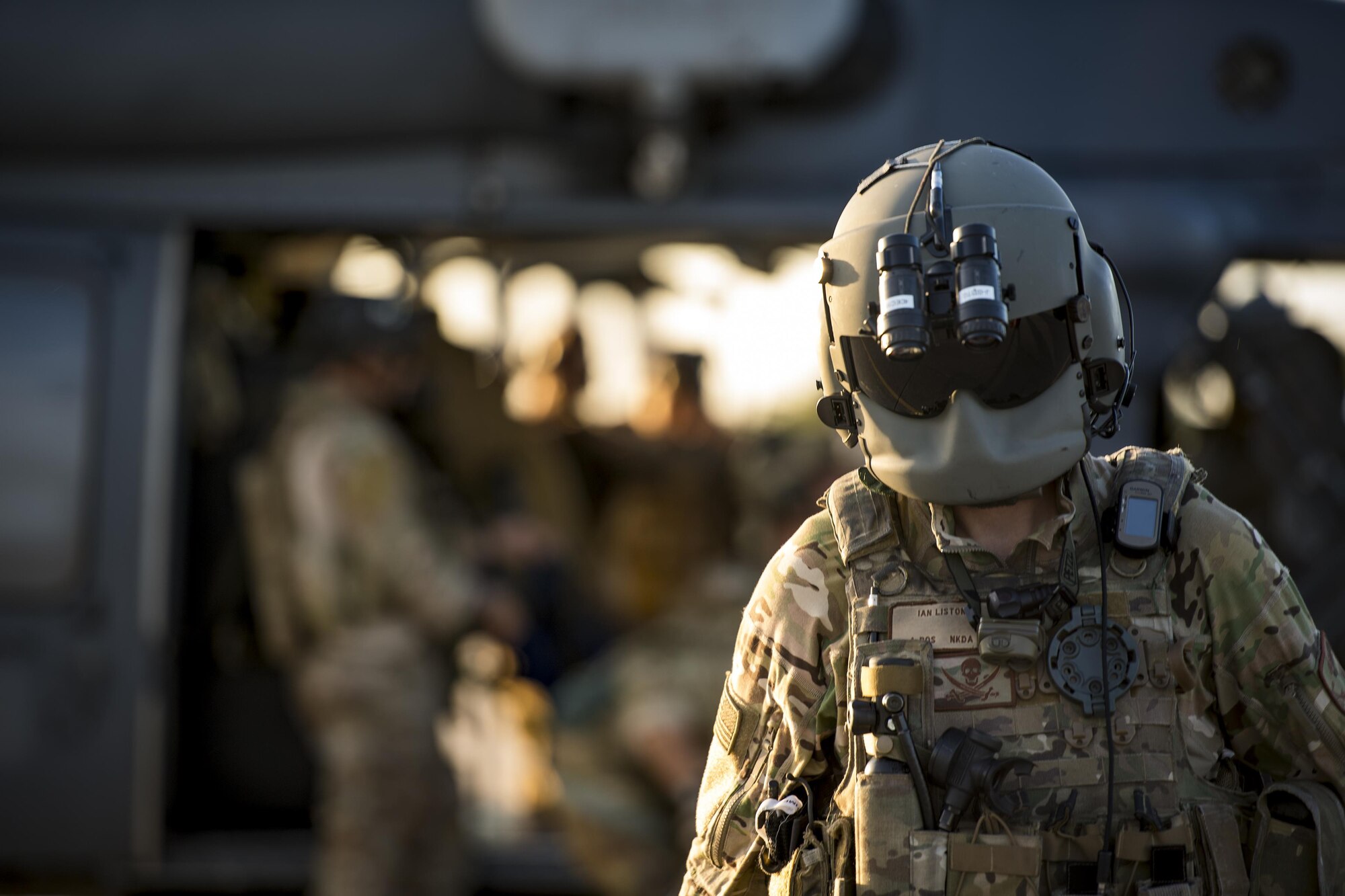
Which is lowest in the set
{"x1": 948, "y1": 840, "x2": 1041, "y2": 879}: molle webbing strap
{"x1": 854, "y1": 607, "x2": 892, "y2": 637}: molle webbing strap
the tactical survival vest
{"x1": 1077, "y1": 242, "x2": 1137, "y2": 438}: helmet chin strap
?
{"x1": 948, "y1": 840, "x2": 1041, "y2": 879}: molle webbing strap

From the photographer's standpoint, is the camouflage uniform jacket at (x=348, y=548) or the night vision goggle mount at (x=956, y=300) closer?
the night vision goggle mount at (x=956, y=300)

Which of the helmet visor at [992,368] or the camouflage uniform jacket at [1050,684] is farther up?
the helmet visor at [992,368]

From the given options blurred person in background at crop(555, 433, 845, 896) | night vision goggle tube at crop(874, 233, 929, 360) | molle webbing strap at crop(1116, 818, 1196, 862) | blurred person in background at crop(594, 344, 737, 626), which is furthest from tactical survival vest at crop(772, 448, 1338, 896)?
blurred person in background at crop(594, 344, 737, 626)

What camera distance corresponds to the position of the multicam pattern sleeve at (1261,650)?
64.3 inches

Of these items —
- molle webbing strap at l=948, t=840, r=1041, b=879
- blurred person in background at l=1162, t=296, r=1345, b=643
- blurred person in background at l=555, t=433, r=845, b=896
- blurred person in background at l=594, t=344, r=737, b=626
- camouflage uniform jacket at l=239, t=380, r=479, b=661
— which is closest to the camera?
molle webbing strap at l=948, t=840, r=1041, b=879

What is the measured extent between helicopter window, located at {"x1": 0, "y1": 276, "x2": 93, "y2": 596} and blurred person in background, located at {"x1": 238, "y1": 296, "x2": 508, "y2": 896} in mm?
503

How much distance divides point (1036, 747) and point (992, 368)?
1.39ft

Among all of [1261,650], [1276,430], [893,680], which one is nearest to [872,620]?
[893,680]

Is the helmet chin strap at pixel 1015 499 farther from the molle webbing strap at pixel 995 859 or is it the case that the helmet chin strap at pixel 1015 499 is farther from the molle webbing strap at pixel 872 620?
the molle webbing strap at pixel 995 859

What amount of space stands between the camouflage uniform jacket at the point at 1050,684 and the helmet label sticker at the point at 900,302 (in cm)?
27

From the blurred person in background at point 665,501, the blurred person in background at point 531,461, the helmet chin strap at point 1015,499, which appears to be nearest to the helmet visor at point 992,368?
the helmet chin strap at point 1015,499

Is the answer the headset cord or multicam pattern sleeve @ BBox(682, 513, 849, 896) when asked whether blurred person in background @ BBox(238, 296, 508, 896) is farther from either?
the headset cord

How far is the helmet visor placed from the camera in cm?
167

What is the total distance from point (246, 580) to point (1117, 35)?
3121 millimetres
